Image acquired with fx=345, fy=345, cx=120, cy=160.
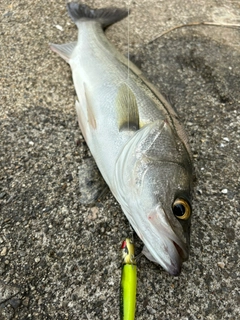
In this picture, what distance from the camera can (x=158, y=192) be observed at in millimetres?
2012

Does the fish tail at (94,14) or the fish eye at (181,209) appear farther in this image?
the fish tail at (94,14)

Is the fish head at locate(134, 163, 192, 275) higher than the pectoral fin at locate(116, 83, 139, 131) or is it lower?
lower

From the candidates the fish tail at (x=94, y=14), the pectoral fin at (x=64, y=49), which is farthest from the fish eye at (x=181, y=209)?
the fish tail at (x=94, y=14)

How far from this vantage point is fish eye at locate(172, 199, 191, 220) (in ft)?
6.40

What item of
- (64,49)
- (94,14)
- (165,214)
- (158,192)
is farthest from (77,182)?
(94,14)

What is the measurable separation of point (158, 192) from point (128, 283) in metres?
0.54

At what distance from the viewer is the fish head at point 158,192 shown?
1843 mm

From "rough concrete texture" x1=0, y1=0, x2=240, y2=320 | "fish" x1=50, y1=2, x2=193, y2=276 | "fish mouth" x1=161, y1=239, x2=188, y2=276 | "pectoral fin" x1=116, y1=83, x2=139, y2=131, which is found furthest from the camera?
"pectoral fin" x1=116, y1=83, x2=139, y2=131

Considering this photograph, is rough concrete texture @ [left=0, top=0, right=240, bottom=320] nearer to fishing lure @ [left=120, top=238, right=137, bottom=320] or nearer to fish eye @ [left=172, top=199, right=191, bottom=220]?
fishing lure @ [left=120, top=238, right=137, bottom=320]

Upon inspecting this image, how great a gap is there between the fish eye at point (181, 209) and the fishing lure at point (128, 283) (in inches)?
14.3

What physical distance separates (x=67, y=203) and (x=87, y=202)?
141 millimetres

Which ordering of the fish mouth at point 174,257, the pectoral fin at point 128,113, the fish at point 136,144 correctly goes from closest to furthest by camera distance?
the fish mouth at point 174,257 < the fish at point 136,144 < the pectoral fin at point 128,113

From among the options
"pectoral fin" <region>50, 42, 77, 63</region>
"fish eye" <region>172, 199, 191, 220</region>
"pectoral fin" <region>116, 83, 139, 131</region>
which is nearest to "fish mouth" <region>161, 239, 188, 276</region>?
"fish eye" <region>172, 199, 191, 220</region>

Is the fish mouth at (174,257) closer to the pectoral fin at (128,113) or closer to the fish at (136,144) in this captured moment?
the fish at (136,144)
